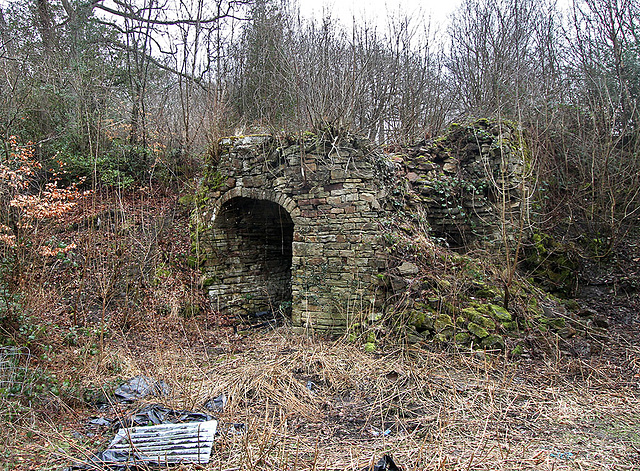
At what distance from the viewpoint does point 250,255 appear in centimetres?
799

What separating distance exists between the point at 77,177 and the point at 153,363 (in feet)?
25.5

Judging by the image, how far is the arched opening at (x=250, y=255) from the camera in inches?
303

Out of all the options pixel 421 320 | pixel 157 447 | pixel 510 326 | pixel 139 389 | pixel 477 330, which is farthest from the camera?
pixel 421 320

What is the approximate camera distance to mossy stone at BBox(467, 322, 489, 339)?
16.3ft

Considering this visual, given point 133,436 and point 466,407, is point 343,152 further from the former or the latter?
point 133,436

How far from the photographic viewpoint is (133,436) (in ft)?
10.3

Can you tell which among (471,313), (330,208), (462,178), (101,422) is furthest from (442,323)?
(101,422)

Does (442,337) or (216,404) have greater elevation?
(442,337)

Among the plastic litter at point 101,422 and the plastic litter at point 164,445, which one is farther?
the plastic litter at point 101,422

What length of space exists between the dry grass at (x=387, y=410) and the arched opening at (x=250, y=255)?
2319mm

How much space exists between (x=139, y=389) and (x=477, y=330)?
4.08 m

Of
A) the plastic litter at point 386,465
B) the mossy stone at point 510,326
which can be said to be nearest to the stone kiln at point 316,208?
the mossy stone at point 510,326

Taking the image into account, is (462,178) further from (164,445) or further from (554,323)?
(164,445)

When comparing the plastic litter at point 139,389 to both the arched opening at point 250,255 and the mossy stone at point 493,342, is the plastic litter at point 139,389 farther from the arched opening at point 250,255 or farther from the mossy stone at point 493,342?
the mossy stone at point 493,342
